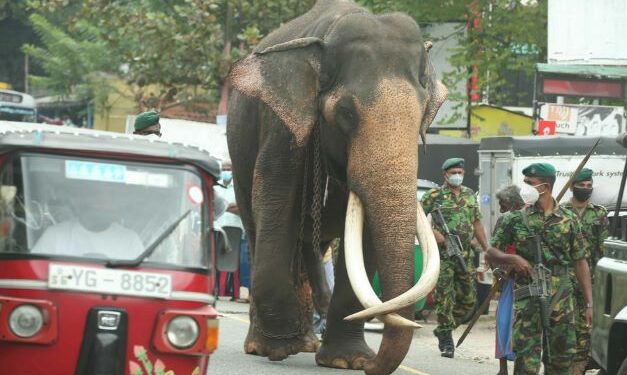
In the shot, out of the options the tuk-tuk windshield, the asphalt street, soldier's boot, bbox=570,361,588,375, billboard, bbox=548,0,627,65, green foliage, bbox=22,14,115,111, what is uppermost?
green foliage, bbox=22,14,115,111

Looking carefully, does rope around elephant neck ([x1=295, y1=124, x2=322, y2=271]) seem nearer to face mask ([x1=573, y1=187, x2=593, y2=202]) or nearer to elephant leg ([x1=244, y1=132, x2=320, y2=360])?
elephant leg ([x1=244, y1=132, x2=320, y2=360])

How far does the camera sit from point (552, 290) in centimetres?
1201

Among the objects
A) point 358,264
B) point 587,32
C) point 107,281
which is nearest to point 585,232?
point 358,264

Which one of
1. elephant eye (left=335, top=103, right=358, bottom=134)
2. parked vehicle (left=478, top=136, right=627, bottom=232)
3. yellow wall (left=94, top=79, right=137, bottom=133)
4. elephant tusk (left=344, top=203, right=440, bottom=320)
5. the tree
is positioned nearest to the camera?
elephant tusk (left=344, top=203, right=440, bottom=320)

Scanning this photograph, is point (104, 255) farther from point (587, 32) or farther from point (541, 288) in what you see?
point (587, 32)

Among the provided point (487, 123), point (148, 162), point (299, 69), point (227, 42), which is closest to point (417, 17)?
point (487, 123)

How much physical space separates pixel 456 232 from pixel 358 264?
15.7 feet

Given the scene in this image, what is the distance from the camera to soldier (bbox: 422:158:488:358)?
1562 cm

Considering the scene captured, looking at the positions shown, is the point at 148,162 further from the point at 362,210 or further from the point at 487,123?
the point at 487,123

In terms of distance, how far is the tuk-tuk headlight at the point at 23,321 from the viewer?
340 inches

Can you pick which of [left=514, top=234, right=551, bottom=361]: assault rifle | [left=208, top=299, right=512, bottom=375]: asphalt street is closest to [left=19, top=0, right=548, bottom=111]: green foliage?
[left=208, top=299, right=512, bottom=375]: asphalt street

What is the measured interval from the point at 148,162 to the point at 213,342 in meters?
1.08

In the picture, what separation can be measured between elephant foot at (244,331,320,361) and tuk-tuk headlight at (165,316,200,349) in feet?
13.6

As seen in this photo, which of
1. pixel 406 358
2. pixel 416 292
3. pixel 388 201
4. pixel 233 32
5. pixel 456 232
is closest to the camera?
pixel 416 292
